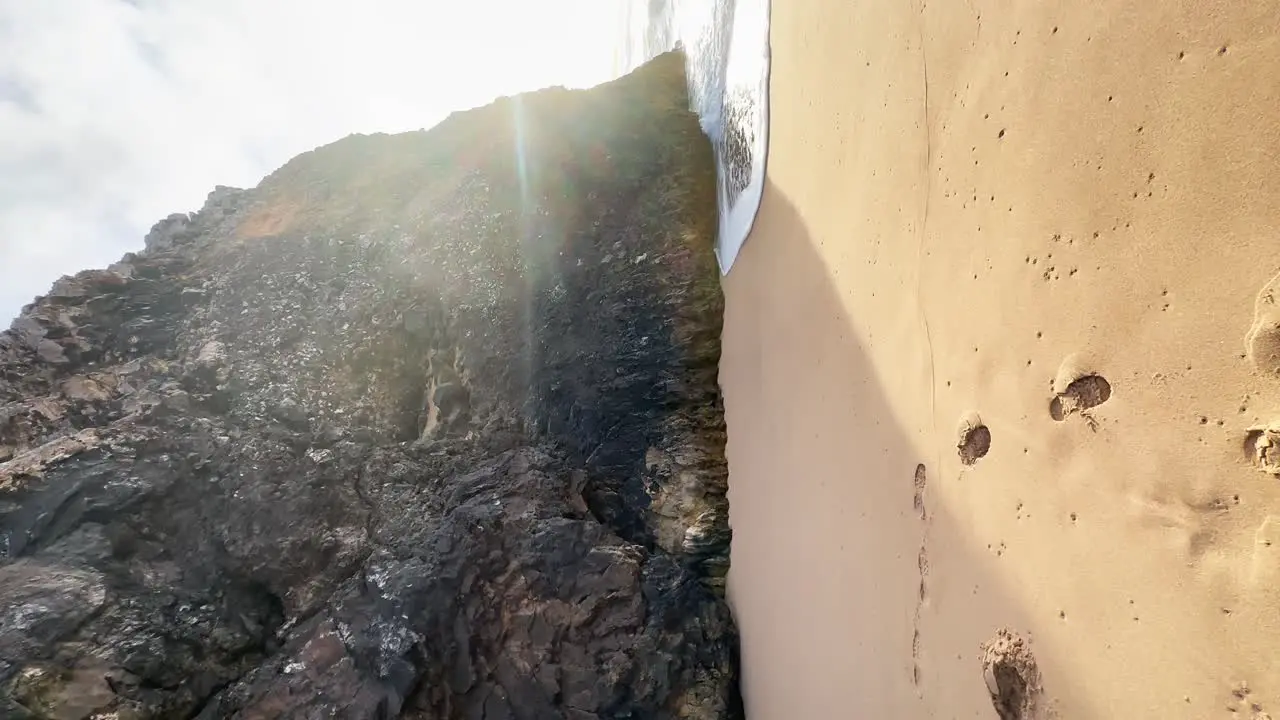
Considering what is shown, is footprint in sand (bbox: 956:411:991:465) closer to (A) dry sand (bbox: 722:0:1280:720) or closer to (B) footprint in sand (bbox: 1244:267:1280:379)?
(A) dry sand (bbox: 722:0:1280:720)

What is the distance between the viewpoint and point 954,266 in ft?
6.35

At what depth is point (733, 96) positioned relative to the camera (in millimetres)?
4891

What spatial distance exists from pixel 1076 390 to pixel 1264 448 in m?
0.39

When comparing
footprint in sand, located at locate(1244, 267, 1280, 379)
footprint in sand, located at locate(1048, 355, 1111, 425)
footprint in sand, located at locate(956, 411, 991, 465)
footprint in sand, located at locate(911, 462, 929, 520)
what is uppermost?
footprint in sand, located at locate(1244, 267, 1280, 379)

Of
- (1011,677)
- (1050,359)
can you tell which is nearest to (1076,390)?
(1050,359)

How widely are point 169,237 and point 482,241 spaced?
393cm

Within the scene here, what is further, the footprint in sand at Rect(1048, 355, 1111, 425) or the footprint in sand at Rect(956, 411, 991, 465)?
the footprint in sand at Rect(956, 411, 991, 465)

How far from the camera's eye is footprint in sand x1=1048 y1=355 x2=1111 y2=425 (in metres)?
1.43

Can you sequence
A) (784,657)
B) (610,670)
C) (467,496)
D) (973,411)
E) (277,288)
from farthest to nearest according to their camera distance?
(277,288)
(467,496)
(610,670)
(784,657)
(973,411)

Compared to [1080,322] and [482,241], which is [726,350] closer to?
[482,241]

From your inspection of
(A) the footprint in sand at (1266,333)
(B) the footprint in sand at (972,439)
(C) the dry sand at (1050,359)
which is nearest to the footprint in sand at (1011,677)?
(C) the dry sand at (1050,359)

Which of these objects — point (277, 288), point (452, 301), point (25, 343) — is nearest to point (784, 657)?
point (452, 301)

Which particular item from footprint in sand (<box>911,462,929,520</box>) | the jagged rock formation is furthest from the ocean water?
footprint in sand (<box>911,462,929,520</box>)

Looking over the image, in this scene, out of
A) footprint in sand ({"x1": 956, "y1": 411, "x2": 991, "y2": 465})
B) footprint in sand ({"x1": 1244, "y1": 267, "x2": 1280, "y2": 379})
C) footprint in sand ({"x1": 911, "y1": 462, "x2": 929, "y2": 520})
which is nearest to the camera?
footprint in sand ({"x1": 1244, "y1": 267, "x2": 1280, "y2": 379})
